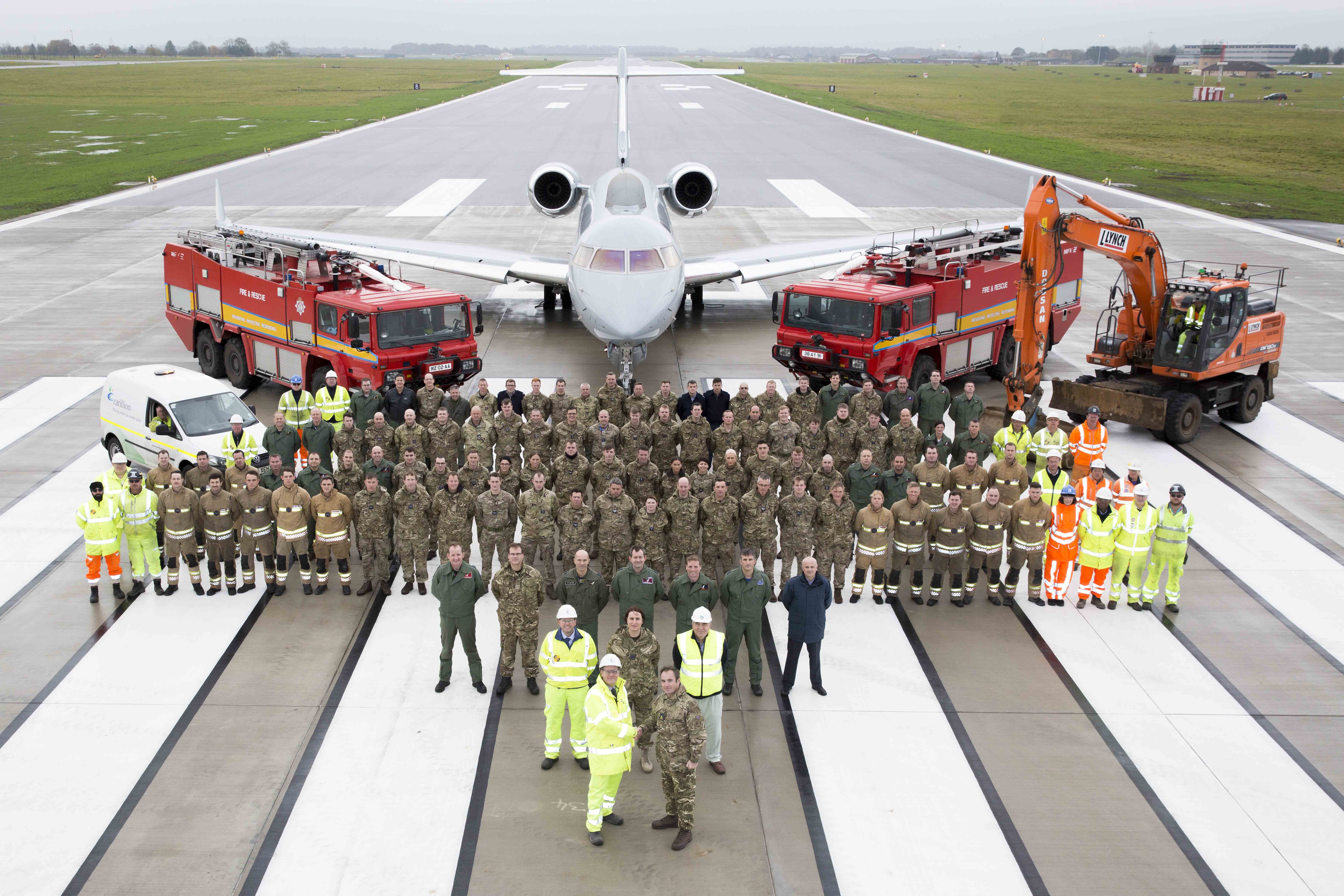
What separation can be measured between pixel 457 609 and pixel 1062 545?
262 inches

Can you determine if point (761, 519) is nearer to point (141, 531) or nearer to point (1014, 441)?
point (1014, 441)

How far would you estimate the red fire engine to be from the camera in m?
17.0

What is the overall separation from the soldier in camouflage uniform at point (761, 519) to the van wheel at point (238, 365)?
11196mm

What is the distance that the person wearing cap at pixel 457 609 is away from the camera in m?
9.66

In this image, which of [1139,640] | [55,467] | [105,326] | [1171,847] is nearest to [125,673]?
[55,467]

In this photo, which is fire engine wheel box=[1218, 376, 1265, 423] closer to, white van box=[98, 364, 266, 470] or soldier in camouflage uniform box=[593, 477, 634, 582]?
soldier in camouflage uniform box=[593, 477, 634, 582]

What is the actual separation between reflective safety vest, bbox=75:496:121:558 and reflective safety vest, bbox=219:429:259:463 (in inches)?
67.0

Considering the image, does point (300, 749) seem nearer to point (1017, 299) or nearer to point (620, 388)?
point (620, 388)

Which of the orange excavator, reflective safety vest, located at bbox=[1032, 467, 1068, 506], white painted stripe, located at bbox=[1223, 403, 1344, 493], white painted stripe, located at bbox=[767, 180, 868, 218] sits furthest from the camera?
white painted stripe, located at bbox=[767, 180, 868, 218]

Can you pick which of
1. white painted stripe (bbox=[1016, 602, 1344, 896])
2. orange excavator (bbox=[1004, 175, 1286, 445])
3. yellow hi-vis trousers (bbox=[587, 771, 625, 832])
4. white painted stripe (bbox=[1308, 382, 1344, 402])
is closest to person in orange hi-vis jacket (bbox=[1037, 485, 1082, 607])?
white painted stripe (bbox=[1016, 602, 1344, 896])

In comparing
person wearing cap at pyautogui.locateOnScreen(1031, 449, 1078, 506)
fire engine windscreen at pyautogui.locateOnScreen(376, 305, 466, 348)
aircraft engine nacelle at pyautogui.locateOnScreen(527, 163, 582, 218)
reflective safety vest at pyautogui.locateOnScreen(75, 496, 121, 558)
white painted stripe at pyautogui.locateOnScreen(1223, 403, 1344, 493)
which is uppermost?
aircraft engine nacelle at pyautogui.locateOnScreen(527, 163, 582, 218)

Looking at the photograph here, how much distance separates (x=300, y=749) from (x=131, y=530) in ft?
13.4

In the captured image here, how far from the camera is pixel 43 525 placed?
13.9m

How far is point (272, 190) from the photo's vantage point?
45.1m
